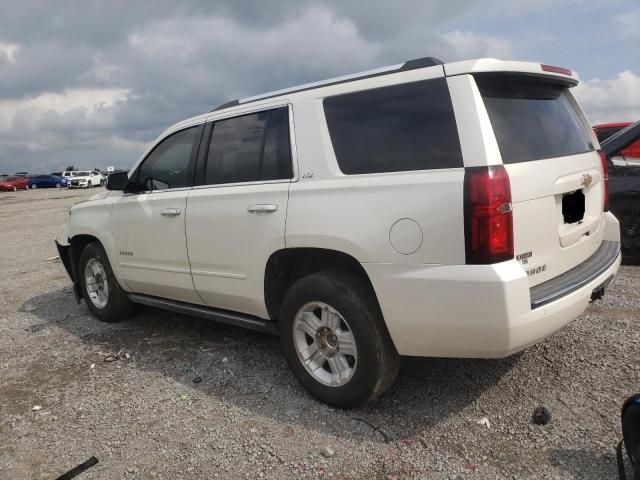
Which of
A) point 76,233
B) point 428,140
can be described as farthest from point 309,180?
point 76,233

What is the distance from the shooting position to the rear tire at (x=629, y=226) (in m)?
5.79

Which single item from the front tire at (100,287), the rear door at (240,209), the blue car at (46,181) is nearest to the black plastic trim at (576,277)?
the rear door at (240,209)

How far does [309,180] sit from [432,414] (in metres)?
1.63

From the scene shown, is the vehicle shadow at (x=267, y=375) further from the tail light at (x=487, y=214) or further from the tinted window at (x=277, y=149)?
the tinted window at (x=277, y=149)

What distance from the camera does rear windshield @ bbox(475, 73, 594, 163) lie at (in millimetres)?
2666

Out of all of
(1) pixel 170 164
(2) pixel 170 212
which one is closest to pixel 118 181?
(1) pixel 170 164

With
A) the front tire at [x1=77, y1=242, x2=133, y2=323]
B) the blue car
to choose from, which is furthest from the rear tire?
the blue car

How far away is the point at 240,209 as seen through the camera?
3.49m

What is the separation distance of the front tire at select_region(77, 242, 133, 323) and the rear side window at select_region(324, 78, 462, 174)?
3.03 m

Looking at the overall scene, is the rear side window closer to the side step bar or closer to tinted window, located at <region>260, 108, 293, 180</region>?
tinted window, located at <region>260, 108, 293, 180</region>

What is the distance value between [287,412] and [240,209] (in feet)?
4.56

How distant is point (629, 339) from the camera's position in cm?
384

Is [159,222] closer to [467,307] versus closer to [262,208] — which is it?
[262,208]

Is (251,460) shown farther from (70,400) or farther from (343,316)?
(70,400)
